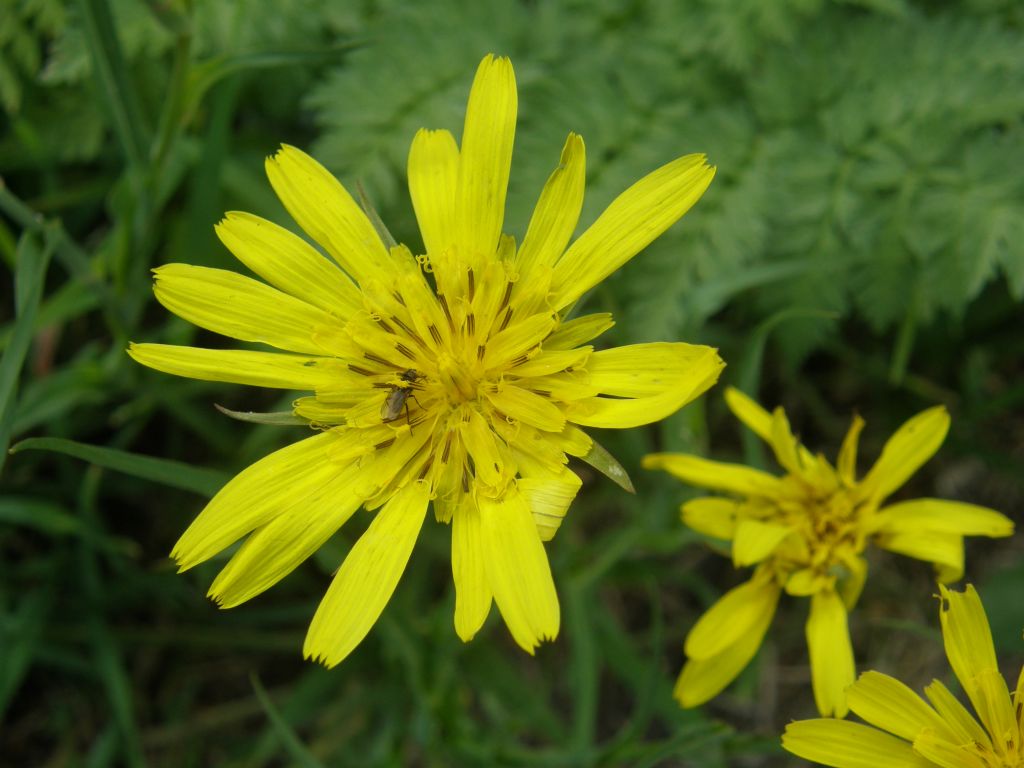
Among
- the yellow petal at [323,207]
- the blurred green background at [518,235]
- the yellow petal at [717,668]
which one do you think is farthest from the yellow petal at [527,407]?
the yellow petal at [717,668]

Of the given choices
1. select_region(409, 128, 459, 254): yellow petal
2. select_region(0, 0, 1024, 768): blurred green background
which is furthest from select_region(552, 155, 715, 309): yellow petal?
select_region(0, 0, 1024, 768): blurred green background

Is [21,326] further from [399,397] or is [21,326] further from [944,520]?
[944,520]

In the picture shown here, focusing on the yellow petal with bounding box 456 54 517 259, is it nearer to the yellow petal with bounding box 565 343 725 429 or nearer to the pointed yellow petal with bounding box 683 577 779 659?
the yellow petal with bounding box 565 343 725 429

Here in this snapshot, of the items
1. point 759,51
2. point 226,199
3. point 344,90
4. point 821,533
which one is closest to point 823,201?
point 759,51

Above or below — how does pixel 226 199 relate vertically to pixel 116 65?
below

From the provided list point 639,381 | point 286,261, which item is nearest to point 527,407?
point 639,381

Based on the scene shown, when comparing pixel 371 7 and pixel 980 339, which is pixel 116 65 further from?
pixel 980 339
